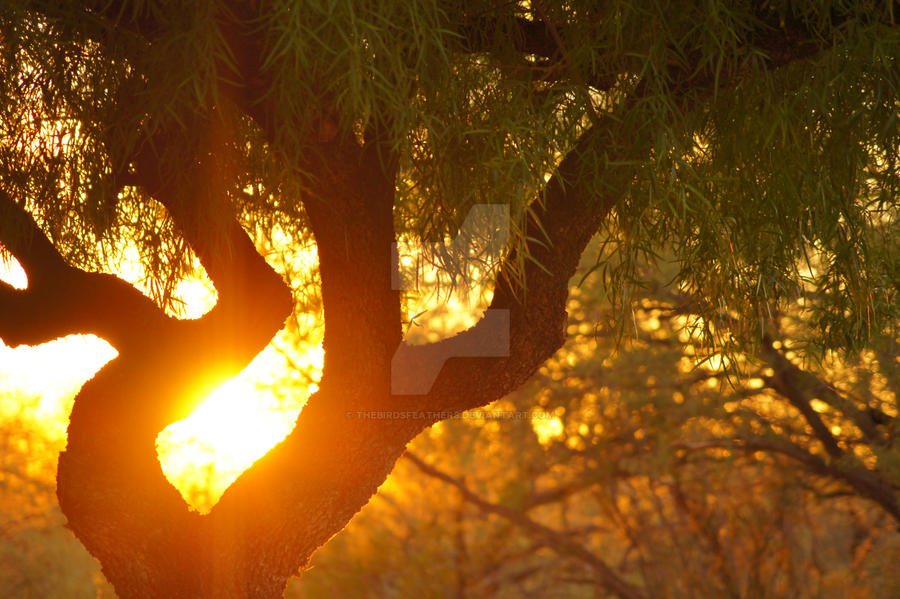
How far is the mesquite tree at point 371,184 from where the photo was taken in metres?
2.16

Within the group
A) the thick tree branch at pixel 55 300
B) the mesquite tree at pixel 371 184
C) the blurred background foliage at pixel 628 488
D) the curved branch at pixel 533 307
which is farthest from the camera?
the blurred background foliage at pixel 628 488

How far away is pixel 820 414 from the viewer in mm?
5969

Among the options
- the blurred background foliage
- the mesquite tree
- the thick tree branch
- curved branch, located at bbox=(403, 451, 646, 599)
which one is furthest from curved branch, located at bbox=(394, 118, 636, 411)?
curved branch, located at bbox=(403, 451, 646, 599)

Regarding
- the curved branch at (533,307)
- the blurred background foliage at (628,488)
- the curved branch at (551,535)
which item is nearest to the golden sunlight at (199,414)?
the blurred background foliage at (628,488)

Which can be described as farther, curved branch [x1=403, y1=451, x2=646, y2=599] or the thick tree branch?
curved branch [x1=403, y1=451, x2=646, y2=599]

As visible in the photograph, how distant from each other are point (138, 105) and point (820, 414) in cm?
513

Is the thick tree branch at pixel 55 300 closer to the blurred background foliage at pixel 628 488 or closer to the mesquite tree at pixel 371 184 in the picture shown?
the mesquite tree at pixel 371 184

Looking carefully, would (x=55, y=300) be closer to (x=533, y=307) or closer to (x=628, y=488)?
(x=533, y=307)

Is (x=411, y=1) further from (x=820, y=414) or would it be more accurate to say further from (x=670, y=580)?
(x=670, y=580)

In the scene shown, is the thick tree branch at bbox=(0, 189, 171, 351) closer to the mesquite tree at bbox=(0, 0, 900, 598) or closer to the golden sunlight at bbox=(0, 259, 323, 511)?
the mesquite tree at bbox=(0, 0, 900, 598)

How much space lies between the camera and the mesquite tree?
2164 mm

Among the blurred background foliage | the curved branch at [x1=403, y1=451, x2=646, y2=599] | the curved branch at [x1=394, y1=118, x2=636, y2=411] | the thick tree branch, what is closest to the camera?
the curved branch at [x1=394, y1=118, x2=636, y2=411]

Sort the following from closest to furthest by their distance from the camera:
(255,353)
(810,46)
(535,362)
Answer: (810,46)
(535,362)
(255,353)

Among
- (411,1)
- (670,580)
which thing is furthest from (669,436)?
(411,1)
